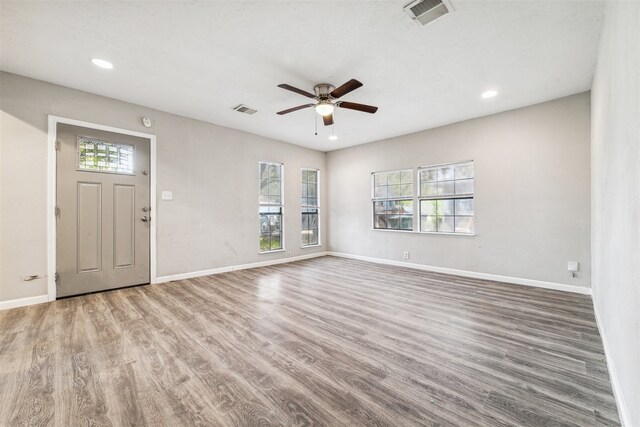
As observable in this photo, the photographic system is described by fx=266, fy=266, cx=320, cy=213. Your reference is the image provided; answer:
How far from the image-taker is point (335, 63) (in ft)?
9.36

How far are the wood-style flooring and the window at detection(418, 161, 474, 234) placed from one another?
156cm

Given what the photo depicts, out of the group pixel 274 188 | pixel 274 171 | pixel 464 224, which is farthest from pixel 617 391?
pixel 274 171

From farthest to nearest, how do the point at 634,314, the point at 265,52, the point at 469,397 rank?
1. the point at 265,52
2. the point at 469,397
3. the point at 634,314

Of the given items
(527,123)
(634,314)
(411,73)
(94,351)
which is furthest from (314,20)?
(527,123)

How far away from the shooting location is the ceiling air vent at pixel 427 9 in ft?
6.78

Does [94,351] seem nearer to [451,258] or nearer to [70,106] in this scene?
[70,106]

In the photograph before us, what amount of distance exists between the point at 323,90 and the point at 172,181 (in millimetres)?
2860

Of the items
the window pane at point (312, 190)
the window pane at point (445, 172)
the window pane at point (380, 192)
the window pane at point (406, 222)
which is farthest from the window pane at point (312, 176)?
the window pane at point (445, 172)

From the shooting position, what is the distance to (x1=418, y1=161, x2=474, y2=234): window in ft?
15.4

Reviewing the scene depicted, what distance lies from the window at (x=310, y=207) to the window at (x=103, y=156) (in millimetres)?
3488

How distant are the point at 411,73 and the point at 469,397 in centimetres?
313

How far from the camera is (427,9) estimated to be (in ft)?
6.98

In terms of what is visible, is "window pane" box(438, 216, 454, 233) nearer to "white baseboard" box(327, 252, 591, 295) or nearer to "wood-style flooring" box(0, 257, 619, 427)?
"white baseboard" box(327, 252, 591, 295)

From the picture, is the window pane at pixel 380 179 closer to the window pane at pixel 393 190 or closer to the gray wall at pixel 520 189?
the window pane at pixel 393 190
